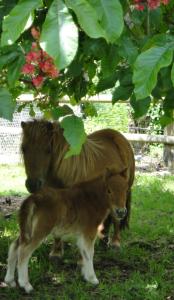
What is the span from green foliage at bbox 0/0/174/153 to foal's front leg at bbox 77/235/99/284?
4.78ft

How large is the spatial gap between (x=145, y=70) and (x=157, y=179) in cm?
860

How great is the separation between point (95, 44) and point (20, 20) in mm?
925

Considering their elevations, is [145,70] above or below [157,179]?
above

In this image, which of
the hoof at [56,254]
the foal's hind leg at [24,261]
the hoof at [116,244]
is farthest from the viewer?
the hoof at [116,244]

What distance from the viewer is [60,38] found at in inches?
52.6

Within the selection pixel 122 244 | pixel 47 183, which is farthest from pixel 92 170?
pixel 122 244

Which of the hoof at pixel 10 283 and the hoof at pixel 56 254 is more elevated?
the hoof at pixel 10 283

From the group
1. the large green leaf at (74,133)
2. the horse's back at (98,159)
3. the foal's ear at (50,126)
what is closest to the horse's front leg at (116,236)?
the horse's back at (98,159)

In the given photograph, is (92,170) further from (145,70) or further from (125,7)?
(145,70)

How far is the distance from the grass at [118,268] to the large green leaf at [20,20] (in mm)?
3164

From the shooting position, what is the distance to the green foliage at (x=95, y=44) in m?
1.37

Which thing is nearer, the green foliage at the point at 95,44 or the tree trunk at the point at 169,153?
the green foliage at the point at 95,44

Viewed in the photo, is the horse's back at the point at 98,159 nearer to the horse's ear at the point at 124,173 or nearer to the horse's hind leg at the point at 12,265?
the horse's ear at the point at 124,173

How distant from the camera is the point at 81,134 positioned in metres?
2.11
